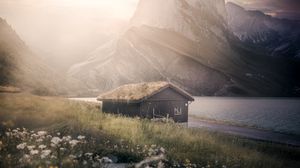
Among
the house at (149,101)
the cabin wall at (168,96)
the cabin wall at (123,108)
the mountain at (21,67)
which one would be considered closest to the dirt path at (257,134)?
the house at (149,101)

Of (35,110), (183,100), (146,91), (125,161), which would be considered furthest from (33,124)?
(183,100)

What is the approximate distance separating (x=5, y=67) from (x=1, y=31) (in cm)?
4461

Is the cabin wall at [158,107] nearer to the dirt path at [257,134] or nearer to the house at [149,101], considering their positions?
the house at [149,101]

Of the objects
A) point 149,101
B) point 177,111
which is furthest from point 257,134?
point 149,101

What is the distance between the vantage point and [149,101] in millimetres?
40125

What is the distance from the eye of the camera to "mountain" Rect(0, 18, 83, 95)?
9956 centimetres

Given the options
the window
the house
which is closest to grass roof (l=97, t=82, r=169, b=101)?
the house

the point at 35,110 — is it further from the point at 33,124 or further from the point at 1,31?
the point at 1,31

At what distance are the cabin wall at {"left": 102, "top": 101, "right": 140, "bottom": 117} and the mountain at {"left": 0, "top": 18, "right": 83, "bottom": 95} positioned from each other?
5536 cm

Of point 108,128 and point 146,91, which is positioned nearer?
point 108,128

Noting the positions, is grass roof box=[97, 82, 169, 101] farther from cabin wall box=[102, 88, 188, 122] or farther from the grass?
the grass

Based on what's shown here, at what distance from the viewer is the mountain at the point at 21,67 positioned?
99562 millimetres

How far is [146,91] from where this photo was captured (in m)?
40.7

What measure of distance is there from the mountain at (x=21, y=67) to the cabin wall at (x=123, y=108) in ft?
182
